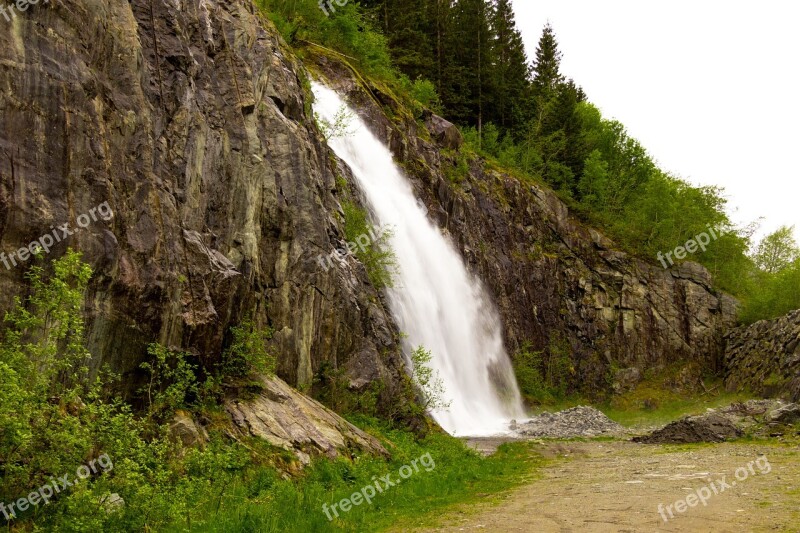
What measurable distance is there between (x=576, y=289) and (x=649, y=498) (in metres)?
38.2

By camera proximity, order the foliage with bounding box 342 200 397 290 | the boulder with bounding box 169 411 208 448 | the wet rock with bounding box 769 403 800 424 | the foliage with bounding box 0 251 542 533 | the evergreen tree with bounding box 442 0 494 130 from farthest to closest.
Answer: the evergreen tree with bounding box 442 0 494 130 → the foliage with bounding box 342 200 397 290 → the wet rock with bounding box 769 403 800 424 → the boulder with bounding box 169 411 208 448 → the foliage with bounding box 0 251 542 533

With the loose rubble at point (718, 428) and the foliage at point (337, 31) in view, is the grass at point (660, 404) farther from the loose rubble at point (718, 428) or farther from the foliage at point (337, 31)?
the foliage at point (337, 31)

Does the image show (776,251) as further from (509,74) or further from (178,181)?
(178,181)

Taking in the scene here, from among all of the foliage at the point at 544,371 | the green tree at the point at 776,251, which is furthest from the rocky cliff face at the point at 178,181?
the green tree at the point at 776,251

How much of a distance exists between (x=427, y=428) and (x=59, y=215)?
1444 cm

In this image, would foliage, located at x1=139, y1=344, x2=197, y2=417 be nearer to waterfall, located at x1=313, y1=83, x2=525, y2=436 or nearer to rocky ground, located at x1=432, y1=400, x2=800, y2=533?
rocky ground, located at x1=432, y1=400, x2=800, y2=533

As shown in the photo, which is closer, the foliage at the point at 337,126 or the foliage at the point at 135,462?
the foliage at the point at 135,462

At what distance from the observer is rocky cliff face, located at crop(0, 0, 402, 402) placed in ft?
34.8

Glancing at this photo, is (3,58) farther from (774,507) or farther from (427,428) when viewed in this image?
(427,428)

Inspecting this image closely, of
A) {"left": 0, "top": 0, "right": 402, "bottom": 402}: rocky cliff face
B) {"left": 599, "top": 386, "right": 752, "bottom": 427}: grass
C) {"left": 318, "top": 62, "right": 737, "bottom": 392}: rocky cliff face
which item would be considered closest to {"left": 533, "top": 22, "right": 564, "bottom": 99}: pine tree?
{"left": 318, "top": 62, "right": 737, "bottom": 392}: rocky cliff face

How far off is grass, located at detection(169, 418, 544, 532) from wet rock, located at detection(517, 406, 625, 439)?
418 inches

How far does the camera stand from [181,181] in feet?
48.2

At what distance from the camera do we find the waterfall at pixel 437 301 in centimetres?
2923

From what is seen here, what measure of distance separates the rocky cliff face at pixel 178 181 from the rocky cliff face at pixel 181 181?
0.04m
